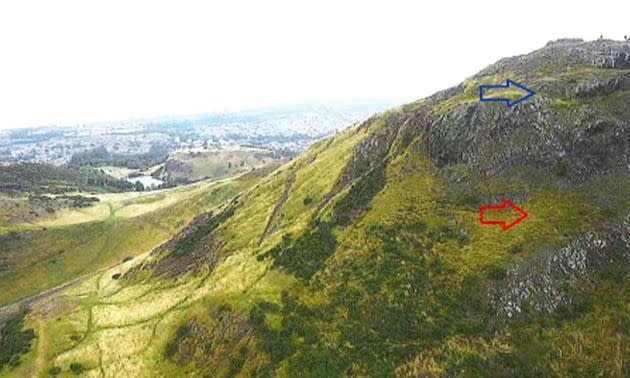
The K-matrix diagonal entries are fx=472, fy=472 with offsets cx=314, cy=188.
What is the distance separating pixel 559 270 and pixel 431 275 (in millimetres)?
20795

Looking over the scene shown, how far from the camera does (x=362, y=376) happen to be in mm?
70812

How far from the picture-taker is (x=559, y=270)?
78.2 meters

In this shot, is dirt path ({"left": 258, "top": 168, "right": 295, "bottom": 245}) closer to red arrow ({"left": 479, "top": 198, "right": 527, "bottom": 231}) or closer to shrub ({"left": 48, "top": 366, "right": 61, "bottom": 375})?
shrub ({"left": 48, "top": 366, "right": 61, "bottom": 375})

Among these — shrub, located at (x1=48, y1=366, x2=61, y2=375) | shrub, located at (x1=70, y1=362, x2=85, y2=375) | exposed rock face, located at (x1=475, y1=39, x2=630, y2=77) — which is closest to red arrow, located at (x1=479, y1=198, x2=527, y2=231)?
exposed rock face, located at (x1=475, y1=39, x2=630, y2=77)

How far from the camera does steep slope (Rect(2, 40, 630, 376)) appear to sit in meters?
72.7

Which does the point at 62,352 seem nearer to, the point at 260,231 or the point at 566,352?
the point at 260,231

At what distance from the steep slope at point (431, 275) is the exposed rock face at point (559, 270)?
8.3 inches

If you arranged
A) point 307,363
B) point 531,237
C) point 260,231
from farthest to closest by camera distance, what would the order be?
1. point 260,231
2. point 531,237
3. point 307,363

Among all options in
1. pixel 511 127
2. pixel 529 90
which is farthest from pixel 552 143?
pixel 529 90

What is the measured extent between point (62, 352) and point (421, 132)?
98.1m

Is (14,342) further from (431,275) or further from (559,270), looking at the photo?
(559,270)

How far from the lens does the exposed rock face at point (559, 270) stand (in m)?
75.6

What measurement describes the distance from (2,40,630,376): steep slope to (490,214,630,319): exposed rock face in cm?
21

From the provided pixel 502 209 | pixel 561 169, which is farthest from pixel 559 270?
pixel 561 169
